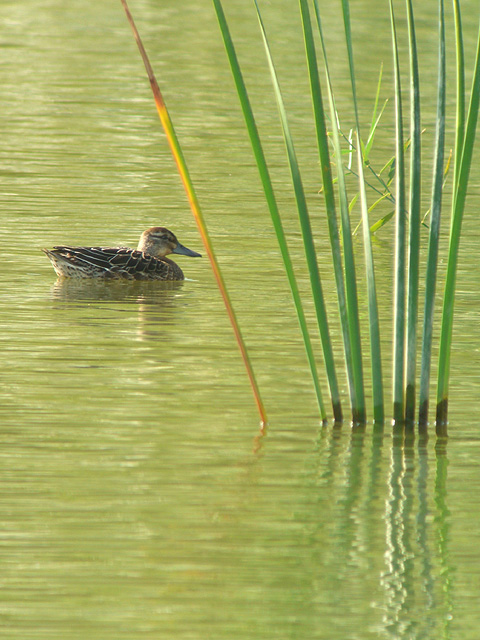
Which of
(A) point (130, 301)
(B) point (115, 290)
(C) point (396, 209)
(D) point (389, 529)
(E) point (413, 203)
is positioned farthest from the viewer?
(B) point (115, 290)

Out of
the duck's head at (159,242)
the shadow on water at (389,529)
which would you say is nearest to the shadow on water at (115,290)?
the duck's head at (159,242)

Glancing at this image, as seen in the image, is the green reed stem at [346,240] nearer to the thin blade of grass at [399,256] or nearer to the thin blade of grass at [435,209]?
the thin blade of grass at [399,256]

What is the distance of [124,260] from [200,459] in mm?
4111

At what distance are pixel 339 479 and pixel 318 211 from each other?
6567mm

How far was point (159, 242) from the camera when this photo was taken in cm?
979

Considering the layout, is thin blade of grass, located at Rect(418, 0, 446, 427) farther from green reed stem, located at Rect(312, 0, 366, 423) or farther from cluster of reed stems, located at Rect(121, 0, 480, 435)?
green reed stem, located at Rect(312, 0, 366, 423)

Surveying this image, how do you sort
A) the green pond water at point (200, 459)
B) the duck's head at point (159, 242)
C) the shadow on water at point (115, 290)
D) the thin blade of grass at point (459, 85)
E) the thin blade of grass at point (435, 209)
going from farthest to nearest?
the duck's head at point (159, 242), the shadow on water at point (115, 290), the thin blade of grass at point (435, 209), the thin blade of grass at point (459, 85), the green pond water at point (200, 459)

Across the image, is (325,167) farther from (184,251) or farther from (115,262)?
(184,251)

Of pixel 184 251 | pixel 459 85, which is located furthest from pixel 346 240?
pixel 184 251

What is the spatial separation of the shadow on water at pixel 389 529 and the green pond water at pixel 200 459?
1cm

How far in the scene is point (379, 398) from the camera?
575 cm

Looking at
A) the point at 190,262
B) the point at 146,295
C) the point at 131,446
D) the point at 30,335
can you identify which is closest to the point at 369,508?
the point at 131,446

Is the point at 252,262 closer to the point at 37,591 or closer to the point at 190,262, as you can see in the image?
the point at 190,262

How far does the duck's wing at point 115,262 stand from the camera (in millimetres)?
9250
